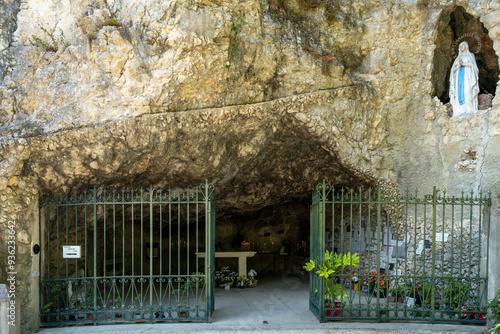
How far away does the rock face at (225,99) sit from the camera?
7.33 m

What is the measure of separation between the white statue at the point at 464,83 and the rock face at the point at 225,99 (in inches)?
9.2

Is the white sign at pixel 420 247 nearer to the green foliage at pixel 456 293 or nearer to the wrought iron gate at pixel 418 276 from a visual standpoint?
the wrought iron gate at pixel 418 276

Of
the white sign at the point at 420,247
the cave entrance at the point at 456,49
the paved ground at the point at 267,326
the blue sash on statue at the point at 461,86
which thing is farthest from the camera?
the cave entrance at the point at 456,49

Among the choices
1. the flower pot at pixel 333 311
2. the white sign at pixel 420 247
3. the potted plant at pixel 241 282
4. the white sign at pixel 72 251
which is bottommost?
the potted plant at pixel 241 282

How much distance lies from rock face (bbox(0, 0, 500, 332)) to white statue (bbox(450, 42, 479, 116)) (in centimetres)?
23

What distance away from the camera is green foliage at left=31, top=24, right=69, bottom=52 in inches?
298

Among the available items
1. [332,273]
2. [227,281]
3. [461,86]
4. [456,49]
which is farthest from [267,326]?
[456,49]

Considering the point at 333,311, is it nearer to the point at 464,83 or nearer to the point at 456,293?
the point at 456,293

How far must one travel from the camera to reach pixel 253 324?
271 inches

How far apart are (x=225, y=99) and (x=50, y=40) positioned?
339 centimetres

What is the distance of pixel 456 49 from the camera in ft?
30.4

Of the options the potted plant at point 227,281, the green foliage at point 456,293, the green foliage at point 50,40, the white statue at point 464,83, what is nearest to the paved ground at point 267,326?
the green foliage at point 456,293

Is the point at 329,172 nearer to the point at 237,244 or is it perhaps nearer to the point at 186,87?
the point at 186,87

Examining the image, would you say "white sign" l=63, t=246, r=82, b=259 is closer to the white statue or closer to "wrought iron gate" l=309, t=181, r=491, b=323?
"wrought iron gate" l=309, t=181, r=491, b=323
